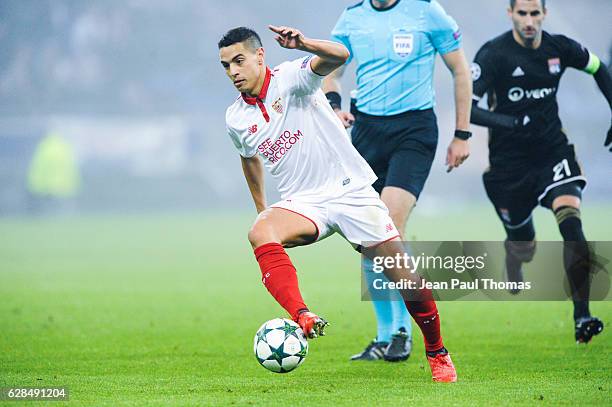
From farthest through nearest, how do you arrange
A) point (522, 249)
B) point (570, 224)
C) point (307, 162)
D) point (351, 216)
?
point (522, 249), point (570, 224), point (307, 162), point (351, 216)

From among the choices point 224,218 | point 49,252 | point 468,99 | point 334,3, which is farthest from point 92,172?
point 468,99

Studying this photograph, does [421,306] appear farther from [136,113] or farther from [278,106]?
[136,113]

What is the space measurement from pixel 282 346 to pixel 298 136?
1.42 m

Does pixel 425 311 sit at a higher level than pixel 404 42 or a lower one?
lower

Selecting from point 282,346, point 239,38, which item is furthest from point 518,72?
point 282,346

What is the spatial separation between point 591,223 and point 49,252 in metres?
13.0

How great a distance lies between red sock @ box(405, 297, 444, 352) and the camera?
629 cm

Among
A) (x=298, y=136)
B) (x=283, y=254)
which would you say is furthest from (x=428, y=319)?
(x=298, y=136)

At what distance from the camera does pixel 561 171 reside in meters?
8.84

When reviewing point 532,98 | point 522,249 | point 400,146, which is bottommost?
point 522,249

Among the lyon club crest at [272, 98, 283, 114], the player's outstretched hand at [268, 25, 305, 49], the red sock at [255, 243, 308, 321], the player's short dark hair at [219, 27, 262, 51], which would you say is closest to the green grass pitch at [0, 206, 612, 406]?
the red sock at [255, 243, 308, 321]

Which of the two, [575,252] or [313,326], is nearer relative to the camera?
[313,326]

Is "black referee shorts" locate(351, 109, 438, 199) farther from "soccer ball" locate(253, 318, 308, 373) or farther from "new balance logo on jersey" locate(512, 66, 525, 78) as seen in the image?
"soccer ball" locate(253, 318, 308, 373)

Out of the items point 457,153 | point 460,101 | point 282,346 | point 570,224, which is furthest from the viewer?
point 570,224
